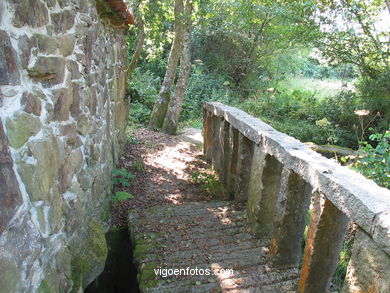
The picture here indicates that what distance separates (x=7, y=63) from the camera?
1584 mm

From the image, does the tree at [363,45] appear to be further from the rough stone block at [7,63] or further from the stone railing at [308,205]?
the rough stone block at [7,63]

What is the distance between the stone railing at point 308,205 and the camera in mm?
1743

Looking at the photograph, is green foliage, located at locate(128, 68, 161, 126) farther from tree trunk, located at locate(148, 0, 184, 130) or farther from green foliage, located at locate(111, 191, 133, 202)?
green foliage, located at locate(111, 191, 133, 202)

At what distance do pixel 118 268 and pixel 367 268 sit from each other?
2992 millimetres

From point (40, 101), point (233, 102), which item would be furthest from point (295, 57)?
point (40, 101)

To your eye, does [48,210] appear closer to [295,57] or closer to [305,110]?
[305,110]

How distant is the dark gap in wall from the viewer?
3.73m

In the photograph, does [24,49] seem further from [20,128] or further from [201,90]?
[201,90]

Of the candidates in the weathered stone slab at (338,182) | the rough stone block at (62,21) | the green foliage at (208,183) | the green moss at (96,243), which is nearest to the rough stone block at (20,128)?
the rough stone block at (62,21)

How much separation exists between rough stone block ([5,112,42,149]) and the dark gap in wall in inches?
91.3

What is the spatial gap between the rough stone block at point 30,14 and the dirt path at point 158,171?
2.76 m

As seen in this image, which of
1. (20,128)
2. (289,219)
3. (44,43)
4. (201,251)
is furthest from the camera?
(201,251)

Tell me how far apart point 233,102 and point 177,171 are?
282 inches

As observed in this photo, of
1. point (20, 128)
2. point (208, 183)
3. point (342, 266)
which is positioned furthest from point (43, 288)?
point (208, 183)
